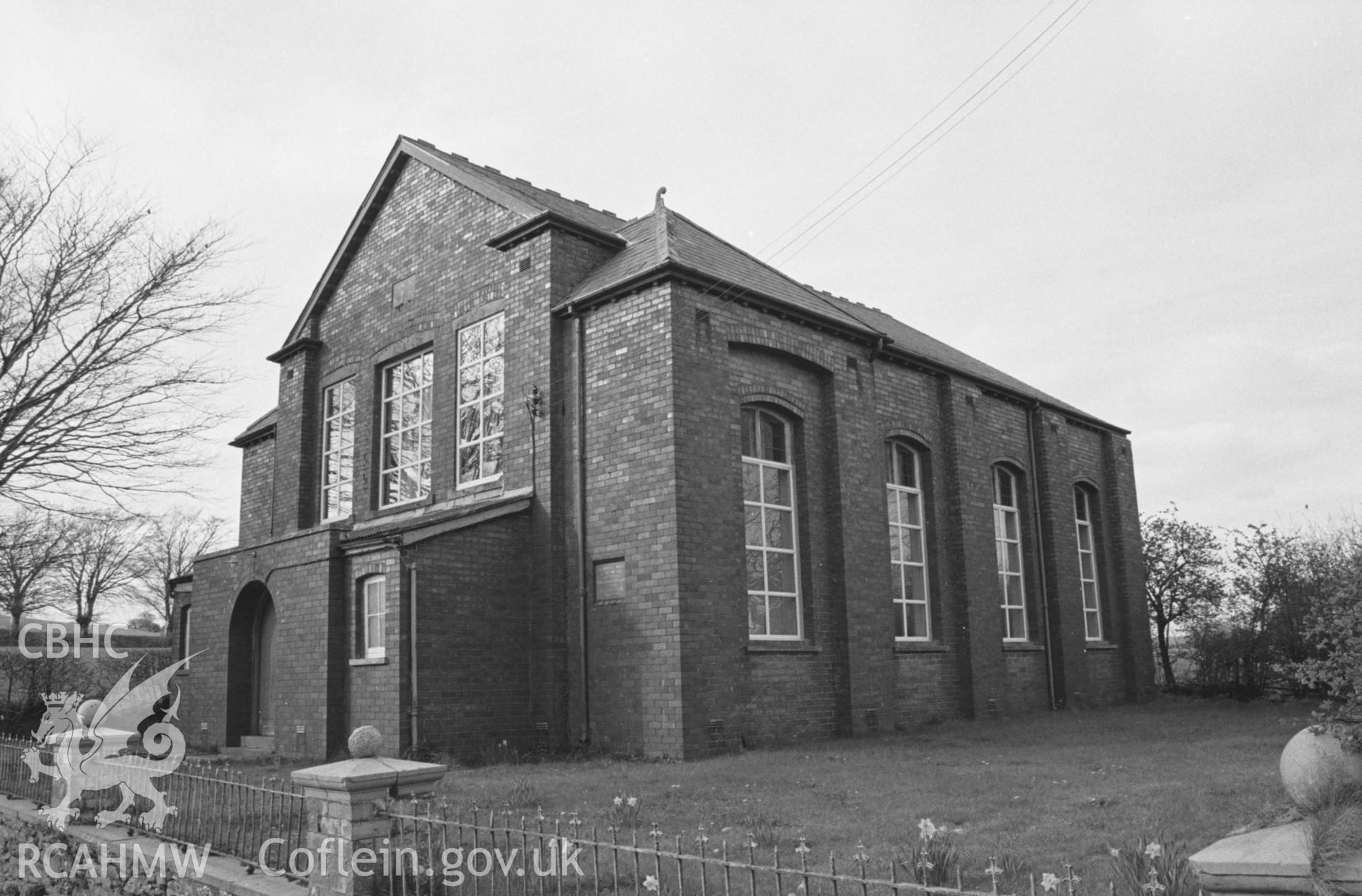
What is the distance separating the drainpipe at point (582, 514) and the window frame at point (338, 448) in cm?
630

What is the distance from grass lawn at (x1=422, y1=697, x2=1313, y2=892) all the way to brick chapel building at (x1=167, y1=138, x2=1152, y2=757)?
131 centimetres

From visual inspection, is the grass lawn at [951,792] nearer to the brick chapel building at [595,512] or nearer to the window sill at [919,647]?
the brick chapel building at [595,512]

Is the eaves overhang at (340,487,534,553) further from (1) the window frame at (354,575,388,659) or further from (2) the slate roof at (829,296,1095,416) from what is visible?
(2) the slate roof at (829,296,1095,416)

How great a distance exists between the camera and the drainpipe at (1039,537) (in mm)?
20828

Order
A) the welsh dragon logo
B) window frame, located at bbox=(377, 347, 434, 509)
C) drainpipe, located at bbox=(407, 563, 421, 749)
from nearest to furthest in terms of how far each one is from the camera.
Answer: the welsh dragon logo → drainpipe, located at bbox=(407, 563, 421, 749) → window frame, located at bbox=(377, 347, 434, 509)

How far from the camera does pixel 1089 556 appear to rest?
2373cm

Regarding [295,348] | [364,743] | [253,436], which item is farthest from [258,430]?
[364,743]

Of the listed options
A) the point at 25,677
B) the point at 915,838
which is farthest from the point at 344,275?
the point at 915,838

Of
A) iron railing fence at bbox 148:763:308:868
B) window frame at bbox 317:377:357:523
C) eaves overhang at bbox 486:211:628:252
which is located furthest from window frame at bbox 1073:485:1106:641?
iron railing fence at bbox 148:763:308:868

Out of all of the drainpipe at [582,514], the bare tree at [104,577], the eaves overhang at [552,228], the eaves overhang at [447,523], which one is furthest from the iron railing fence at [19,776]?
the bare tree at [104,577]

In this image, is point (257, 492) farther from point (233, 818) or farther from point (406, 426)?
point (233, 818)

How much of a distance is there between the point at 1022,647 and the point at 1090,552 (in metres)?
4.81

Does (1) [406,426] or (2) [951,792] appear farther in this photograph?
(1) [406,426]

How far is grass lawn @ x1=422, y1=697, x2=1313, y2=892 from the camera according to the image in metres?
7.26
